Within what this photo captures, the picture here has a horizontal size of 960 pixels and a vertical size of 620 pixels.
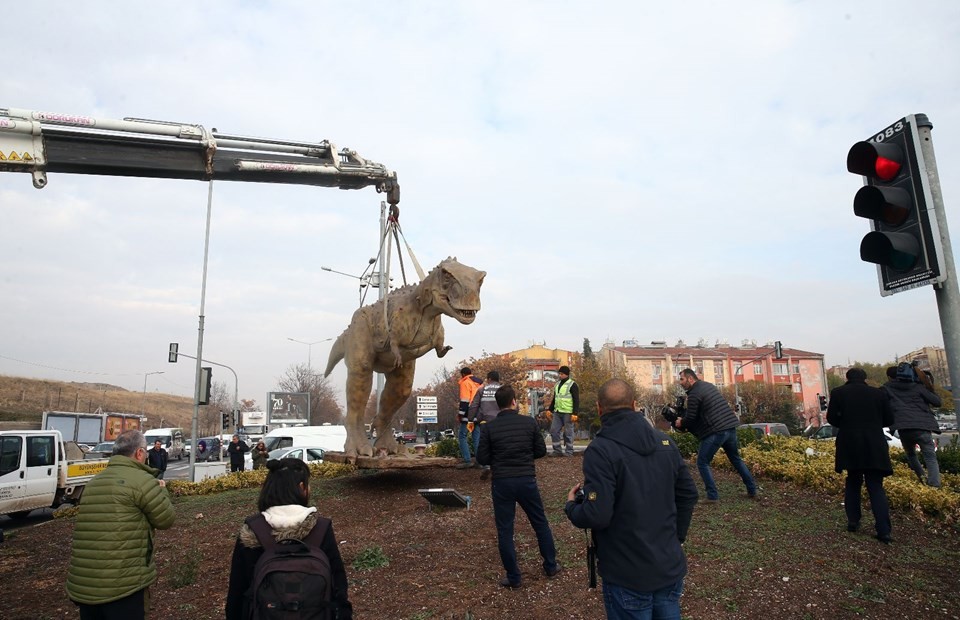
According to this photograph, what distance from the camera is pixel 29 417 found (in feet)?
159

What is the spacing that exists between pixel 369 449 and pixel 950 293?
7889mm

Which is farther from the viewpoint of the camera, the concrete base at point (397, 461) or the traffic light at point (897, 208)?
the concrete base at point (397, 461)

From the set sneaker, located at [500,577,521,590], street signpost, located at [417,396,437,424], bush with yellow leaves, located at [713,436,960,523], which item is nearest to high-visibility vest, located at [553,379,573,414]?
bush with yellow leaves, located at [713,436,960,523]

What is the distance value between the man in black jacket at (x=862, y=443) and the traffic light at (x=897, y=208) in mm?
2876

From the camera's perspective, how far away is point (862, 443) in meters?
6.33

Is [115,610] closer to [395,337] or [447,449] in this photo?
[395,337]

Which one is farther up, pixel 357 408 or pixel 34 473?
pixel 357 408

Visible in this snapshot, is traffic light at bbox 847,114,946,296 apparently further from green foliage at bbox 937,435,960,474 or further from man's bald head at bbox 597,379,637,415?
green foliage at bbox 937,435,960,474

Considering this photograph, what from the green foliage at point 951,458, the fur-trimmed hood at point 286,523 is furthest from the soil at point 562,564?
the fur-trimmed hood at point 286,523

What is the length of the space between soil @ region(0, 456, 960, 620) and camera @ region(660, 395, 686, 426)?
1.22m

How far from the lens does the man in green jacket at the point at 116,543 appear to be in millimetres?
3830

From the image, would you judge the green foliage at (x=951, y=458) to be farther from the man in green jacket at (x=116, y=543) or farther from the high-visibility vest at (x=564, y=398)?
the man in green jacket at (x=116, y=543)

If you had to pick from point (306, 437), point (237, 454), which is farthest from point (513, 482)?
point (306, 437)

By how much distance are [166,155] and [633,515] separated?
7.71m
